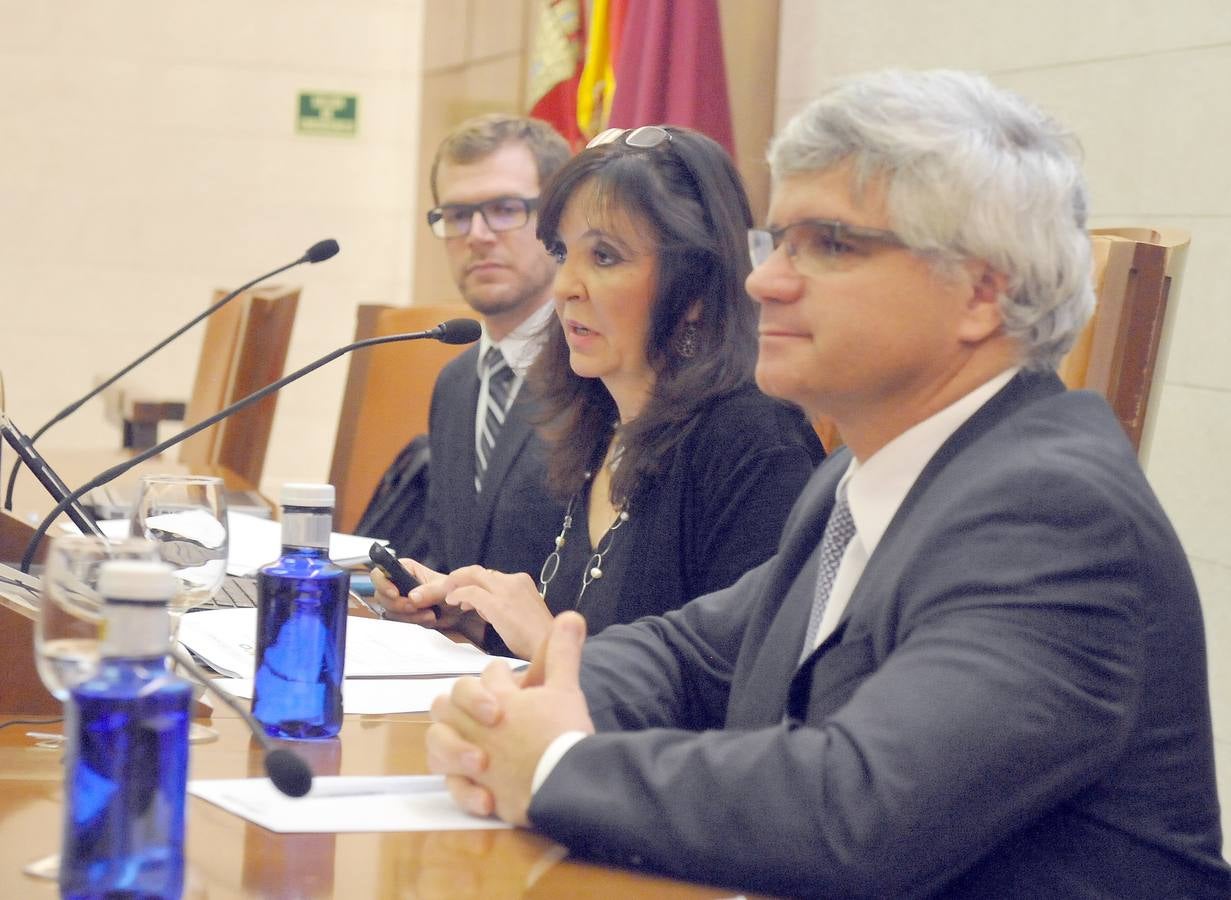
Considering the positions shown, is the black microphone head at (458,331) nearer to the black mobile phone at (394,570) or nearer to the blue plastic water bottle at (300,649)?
the black mobile phone at (394,570)

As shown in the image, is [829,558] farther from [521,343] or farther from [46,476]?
[521,343]

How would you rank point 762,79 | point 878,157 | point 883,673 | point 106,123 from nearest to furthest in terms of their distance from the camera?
point 883,673 → point 878,157 → point 762,79 → point 106,123

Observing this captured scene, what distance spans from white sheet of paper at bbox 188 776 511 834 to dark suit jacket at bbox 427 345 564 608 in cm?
113

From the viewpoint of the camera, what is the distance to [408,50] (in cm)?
633

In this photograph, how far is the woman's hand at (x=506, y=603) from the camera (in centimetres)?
177

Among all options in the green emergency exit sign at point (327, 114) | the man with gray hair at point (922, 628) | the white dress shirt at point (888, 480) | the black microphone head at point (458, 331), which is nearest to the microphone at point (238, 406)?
the black microphone head at point (458, 331)

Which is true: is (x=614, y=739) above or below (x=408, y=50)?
below

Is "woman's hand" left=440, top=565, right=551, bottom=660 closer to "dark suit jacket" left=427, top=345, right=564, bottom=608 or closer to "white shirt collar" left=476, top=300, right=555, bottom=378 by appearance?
"dark suit jacket" left=427, top=345, right=564, bottom=608

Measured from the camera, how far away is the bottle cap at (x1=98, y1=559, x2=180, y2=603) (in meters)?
0.83

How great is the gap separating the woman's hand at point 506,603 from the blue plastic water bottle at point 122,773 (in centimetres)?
88

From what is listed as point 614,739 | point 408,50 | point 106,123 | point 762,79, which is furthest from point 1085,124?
point 106,123

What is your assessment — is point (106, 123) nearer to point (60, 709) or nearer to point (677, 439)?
point (677, 439)

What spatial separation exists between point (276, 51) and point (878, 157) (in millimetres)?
5352

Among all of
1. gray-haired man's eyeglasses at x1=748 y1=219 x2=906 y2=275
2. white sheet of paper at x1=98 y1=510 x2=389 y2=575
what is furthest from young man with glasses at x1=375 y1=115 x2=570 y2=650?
gray-haired man's eyeglasses at x1=748 y1=219 x2=906 y2=275
